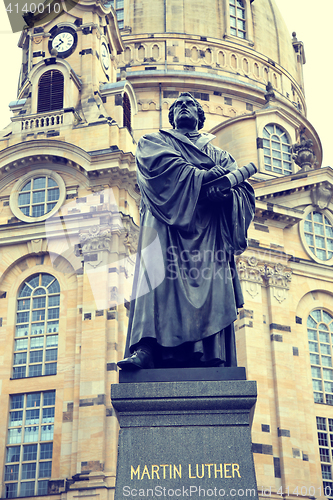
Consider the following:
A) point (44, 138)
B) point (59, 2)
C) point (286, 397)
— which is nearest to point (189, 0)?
point (59, 2)

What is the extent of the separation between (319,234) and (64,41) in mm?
12941

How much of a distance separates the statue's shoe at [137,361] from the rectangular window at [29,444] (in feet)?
60.5

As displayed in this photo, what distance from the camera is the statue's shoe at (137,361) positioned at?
253 inches

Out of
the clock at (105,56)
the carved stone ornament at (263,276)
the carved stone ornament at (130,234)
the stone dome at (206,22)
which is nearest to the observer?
the carved stone ornament at (130,234)

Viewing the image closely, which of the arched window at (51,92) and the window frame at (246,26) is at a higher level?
the window frame at (246,26)

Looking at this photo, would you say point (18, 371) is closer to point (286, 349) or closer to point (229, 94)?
point (286, 349)

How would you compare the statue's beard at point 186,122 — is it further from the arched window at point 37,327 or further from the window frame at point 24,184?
the window frame at point 24,184

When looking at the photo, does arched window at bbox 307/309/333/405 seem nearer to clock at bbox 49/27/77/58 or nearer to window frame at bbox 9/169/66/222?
window frame at bbox 9/169/66/222

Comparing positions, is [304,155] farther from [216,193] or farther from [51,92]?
[216,193]

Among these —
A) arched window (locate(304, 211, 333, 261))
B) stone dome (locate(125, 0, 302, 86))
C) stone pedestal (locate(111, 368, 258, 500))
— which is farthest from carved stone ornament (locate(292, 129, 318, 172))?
stone pedestal (locate(111, 368, 258, 500))

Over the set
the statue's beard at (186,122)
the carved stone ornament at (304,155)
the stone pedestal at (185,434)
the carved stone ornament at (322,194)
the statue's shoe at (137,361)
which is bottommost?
the stone pedestal at (185,434)

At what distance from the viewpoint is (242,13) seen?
43875mm

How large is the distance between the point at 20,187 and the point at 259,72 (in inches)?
751

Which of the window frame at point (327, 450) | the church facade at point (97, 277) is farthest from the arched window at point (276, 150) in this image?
the window frame at point (327, 450)
